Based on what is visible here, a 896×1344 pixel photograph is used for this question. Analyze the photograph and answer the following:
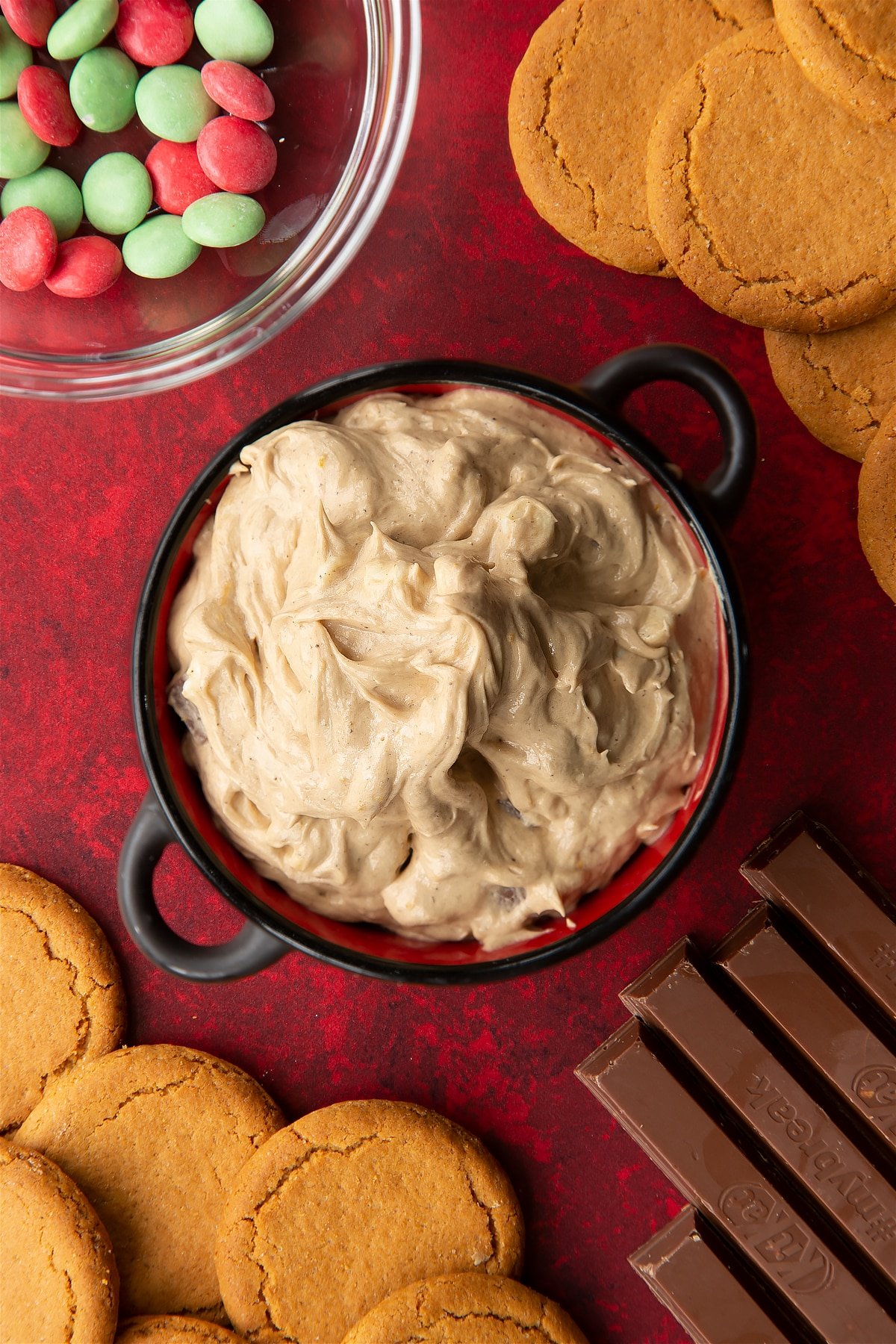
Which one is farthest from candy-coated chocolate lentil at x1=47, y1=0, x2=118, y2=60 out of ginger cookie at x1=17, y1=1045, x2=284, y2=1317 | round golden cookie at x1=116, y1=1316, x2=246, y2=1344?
round golden cookie at x1=116, y1=1316, x2=246, y2=1344

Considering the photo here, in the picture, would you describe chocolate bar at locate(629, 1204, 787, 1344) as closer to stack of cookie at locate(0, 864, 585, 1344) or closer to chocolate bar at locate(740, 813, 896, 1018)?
stack of cookie at locate(0, 864, 585, 1344)

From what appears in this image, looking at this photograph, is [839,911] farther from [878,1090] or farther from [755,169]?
[755,169]

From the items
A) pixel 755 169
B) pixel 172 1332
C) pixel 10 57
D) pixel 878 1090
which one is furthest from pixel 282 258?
pixel 172 1332

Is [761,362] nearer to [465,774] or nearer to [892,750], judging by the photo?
[892,750]

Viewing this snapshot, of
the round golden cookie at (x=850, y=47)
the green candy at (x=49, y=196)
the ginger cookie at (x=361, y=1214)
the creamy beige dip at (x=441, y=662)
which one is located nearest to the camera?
the creamy beige dip at (x=441, y=662)

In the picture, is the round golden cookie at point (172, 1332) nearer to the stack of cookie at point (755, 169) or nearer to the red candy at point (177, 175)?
the stack of cookie at point (755, 169)

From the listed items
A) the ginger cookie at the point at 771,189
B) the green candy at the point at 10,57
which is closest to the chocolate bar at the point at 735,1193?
the ginger cookie at the point at 771,189
